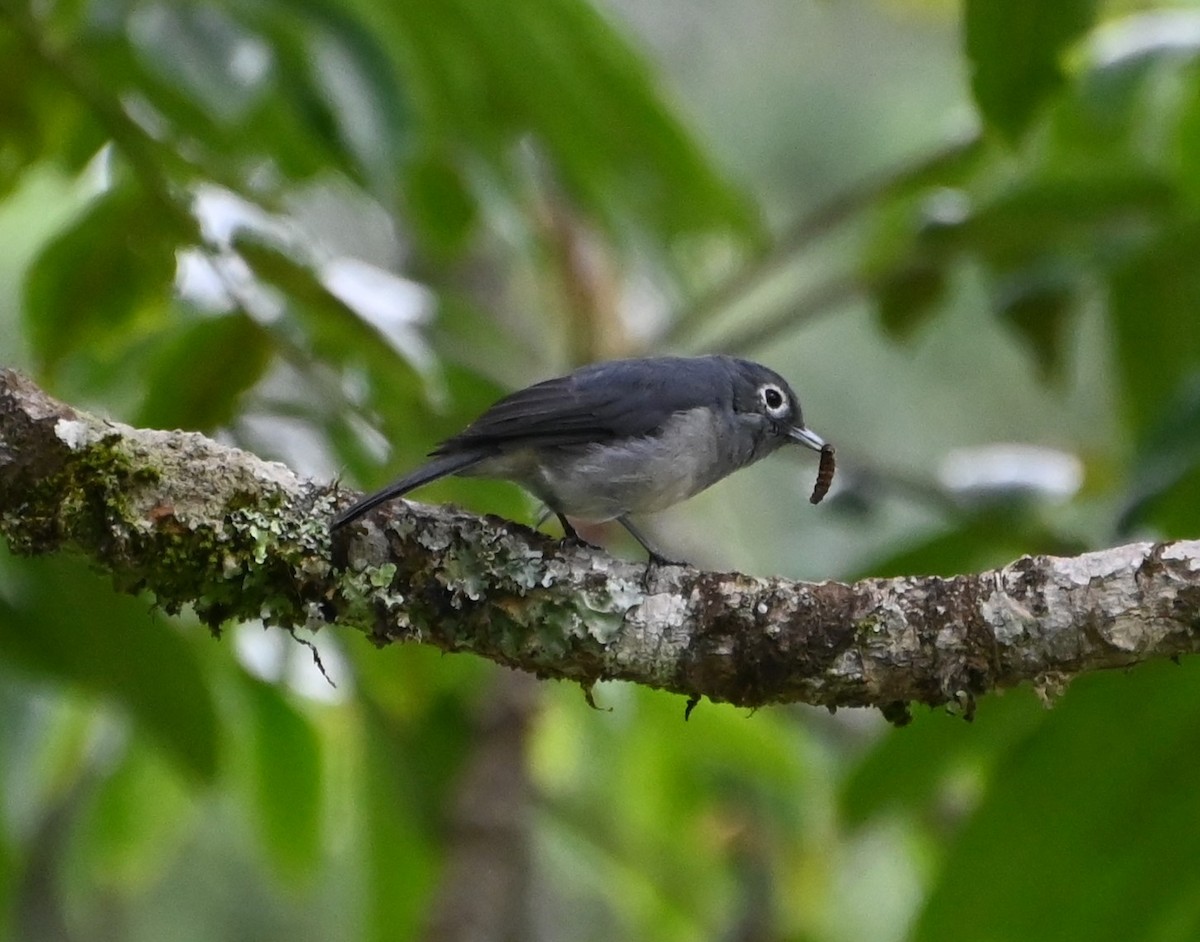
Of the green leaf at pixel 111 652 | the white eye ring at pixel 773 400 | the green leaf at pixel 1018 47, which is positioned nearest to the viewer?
the green leaf at pixel 1018 47

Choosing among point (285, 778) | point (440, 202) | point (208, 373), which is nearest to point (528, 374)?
point (440, 202)

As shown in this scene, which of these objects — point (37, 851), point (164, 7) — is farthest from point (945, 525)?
point (37, 851)

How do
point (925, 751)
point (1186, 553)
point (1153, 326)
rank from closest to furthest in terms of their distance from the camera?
point (1186, 553), point (925, 751), point (1153, 326)

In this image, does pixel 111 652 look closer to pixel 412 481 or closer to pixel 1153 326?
pixel 412 481

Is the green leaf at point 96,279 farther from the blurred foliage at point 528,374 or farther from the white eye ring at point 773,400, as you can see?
the white eye ring at point 773,400

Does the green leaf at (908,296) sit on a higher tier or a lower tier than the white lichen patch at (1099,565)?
higher

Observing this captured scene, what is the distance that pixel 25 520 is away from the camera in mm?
2186

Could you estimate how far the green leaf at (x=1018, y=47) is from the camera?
2600 mm

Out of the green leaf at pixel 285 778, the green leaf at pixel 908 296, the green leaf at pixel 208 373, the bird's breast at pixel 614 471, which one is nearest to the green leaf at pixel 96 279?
the green leaf at pixel 208 373

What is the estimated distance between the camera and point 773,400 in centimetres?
389

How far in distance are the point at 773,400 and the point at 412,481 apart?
149 centimetres

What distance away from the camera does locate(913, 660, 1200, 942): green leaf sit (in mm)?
2645

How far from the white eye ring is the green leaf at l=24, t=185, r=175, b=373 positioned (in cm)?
154

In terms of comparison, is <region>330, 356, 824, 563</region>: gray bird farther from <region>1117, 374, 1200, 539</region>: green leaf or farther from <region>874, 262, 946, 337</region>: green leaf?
<region>1117, 374, 1200, 539</region>: green leaf
